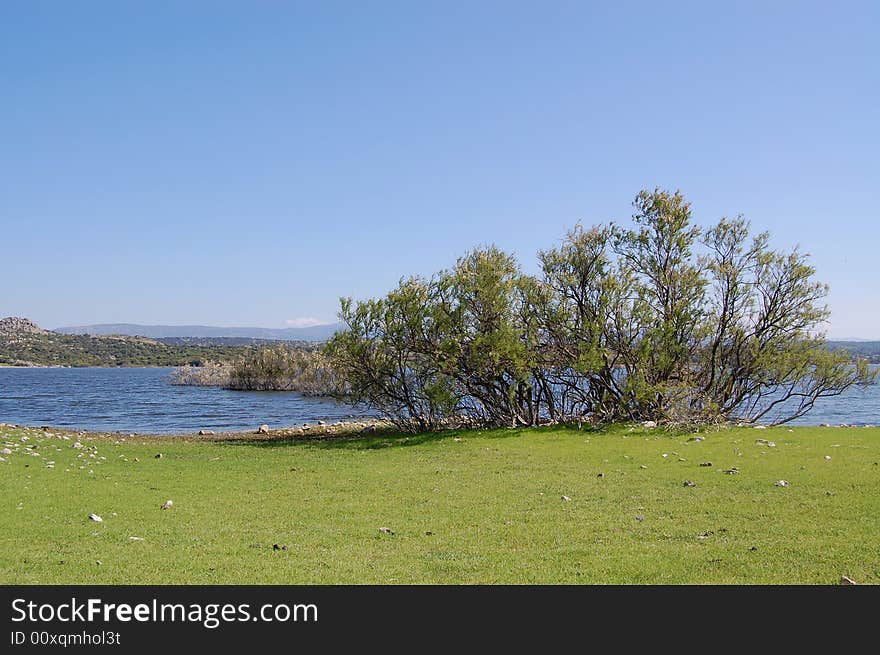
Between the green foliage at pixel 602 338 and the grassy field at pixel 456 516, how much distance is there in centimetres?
733

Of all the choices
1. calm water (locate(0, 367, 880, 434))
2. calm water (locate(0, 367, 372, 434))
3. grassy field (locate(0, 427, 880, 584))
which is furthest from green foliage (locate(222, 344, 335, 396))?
grassy field (locate(0, 427, 880, 584))

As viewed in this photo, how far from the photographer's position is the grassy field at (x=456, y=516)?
30.9ft

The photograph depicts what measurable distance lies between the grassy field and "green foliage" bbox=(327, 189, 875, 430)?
7.33m

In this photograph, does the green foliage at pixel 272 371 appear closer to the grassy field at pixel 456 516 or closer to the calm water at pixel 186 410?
the calm water at pixel 186 410

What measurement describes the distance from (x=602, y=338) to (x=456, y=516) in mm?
20218

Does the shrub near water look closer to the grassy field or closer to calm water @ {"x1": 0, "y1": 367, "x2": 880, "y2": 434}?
calm water @ {"x1": 0, "y1": 367, "x2": 880, "y2": 434}

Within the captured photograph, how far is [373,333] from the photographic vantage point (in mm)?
33188

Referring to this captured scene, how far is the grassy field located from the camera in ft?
30.9

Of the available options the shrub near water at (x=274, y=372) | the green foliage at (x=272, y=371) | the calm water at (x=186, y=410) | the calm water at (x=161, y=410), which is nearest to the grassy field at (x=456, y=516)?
the calm water at (x=161, y=410)

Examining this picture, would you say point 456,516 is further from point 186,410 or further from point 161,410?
point 161,410

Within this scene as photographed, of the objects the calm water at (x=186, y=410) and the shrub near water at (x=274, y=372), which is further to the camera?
the shrub near water at (x=274, y=372)

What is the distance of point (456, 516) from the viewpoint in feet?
43.9
